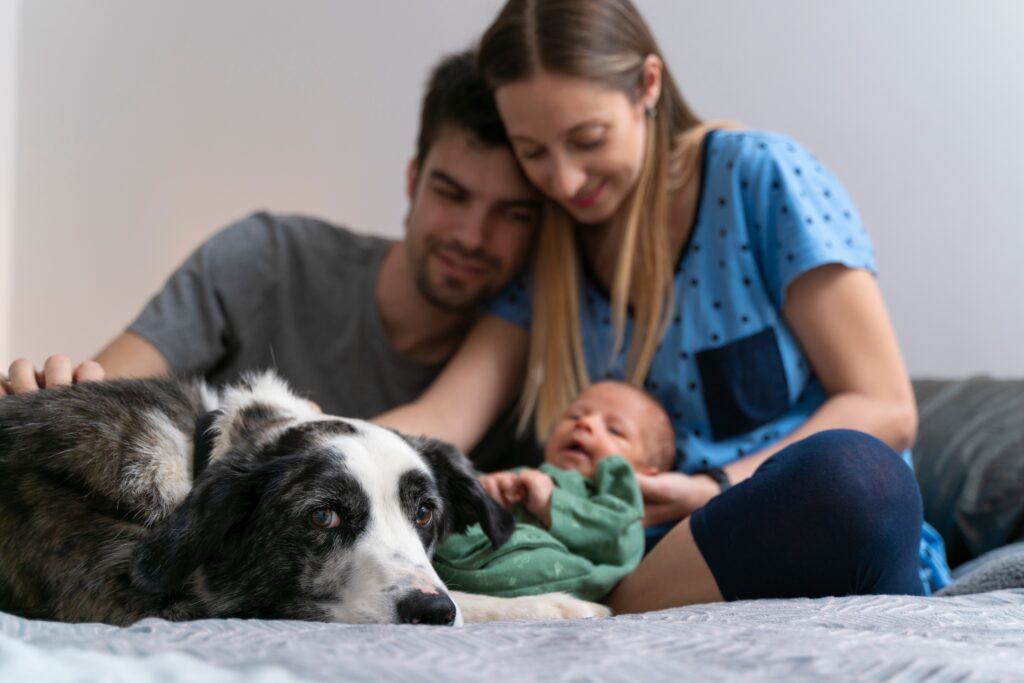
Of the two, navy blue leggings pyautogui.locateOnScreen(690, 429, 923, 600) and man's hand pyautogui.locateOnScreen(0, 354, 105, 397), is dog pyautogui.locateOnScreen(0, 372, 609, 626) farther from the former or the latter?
navy blue leggings pyautogui.locateOnScreen(690, 429, 923, 600)

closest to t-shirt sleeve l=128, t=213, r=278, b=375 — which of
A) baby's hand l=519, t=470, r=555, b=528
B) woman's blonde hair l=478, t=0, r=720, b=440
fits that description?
Answer: woman's blonde hair l=478, t=0, r=720, b=440

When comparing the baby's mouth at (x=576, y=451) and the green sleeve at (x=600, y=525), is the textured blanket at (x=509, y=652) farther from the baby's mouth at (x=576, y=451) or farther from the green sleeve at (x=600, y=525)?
the baby's mouth at (x=576, y=451)

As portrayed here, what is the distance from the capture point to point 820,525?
1460 millimetres

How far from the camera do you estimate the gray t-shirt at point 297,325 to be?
257 centimetres

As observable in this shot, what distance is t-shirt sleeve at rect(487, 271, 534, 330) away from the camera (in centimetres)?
249

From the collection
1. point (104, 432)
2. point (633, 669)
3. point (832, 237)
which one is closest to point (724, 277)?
point (832, 237)

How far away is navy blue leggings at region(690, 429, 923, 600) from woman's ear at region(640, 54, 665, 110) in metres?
1.01

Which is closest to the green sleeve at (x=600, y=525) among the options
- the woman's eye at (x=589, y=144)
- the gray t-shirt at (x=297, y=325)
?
the woman's eye at (x=589, y=144)

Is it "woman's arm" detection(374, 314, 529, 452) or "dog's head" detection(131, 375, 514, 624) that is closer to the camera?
"dog's head" detection(131, 375, 514, 624)

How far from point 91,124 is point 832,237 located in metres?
2.94

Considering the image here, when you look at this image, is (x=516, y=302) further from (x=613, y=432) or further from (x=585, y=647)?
(x=585, y=647)

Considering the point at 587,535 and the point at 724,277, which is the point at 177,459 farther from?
the point at 724,277

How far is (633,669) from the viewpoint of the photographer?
819 millimetres

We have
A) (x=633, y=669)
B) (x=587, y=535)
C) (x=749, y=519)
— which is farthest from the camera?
Result: (x=587, y=535)
